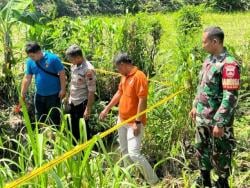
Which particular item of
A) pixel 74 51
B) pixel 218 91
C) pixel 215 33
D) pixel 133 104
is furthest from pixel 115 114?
pixel 215 33

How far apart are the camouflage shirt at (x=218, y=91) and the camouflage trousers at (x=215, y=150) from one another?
10 centimetres

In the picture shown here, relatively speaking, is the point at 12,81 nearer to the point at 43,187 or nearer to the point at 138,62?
the point at 138,62

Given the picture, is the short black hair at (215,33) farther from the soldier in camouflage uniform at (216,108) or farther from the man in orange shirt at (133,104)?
the man in orange shirt at (133,104)

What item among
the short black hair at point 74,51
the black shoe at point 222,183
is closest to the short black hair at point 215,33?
the black shoe at point 222,183

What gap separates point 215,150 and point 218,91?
1.61 feet

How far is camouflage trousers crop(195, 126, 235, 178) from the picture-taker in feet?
12.7

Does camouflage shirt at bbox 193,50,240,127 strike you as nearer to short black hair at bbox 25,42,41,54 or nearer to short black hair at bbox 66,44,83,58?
short black hair at bbox 66,44,83,58

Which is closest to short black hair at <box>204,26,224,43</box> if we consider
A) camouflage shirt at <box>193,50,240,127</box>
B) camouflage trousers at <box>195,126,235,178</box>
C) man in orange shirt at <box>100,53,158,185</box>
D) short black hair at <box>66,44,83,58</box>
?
camouflage shirt at <box>193,50,240,127</box>

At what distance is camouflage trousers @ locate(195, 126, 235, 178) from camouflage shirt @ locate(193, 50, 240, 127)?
10 cm

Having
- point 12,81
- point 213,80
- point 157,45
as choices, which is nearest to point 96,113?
point 12,81

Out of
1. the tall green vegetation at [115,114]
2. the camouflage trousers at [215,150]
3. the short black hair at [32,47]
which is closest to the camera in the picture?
the tall green vegetation at [115,114]

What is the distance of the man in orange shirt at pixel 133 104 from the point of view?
438 centimetres

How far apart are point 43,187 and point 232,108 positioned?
1.70m

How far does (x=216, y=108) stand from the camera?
3846 mm
